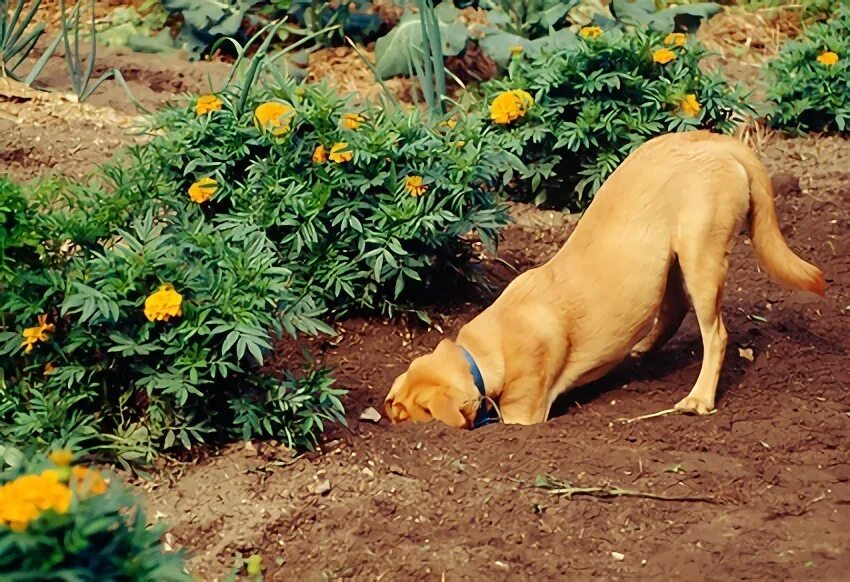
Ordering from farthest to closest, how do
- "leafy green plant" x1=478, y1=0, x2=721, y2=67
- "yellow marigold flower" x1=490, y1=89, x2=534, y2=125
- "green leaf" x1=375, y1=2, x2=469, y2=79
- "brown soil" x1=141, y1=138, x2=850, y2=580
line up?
"green leaf" x1=375, y1=2, x2=469, y2=79 → "leafy green plant" x1=478, y1=0, x2=721, y2=67 → "yellow marigold flower" x1=490, y1=89, x2=534, y2=125 → "brown soil" x1=141, y1=138, x2=850, y2=580

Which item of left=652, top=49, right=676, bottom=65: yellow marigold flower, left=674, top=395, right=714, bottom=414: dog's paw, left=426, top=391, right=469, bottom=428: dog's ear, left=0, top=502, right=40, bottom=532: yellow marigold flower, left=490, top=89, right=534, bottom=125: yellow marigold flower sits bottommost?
left=674, top=395, right=714, bottom=414: dog's paw

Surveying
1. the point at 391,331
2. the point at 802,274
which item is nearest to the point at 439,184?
the point at 391,331

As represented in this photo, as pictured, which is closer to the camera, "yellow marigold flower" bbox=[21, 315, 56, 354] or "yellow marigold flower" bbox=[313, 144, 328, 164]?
"yellow marigold flower" bbox=[21, 315, 56, 354]

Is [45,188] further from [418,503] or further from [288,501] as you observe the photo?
[418,503]

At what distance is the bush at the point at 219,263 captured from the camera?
14.1ft

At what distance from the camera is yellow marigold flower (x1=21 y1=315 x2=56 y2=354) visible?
4297 mm

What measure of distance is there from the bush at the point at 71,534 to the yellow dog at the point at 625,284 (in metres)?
2.56

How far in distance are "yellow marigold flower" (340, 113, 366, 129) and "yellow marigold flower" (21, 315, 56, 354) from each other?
1.87 m

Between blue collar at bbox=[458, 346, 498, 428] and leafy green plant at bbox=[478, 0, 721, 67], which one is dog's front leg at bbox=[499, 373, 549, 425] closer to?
blue collar at bbox=[458, 346, 498, 428]

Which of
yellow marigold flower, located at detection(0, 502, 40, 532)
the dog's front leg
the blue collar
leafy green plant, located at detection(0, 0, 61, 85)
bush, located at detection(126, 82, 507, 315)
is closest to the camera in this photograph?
yellow marigold flower, located at detection(0, 502, 40, 532)

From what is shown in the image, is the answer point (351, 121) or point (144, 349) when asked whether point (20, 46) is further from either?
point (144, 349)

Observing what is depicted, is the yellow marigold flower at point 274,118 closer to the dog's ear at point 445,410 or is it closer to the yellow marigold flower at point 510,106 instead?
the dog's ear at point 445,410

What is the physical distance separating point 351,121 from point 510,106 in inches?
59.3

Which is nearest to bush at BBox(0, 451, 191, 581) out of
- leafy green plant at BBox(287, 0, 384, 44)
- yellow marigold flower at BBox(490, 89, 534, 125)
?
yellow marigold flower at BBox(490, 89, 534, 125)
